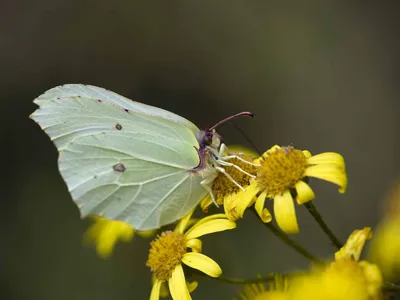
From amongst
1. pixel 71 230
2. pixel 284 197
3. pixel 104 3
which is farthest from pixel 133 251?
pixel 104 3

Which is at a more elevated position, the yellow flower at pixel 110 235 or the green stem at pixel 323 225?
the green stem at pixel 323 225

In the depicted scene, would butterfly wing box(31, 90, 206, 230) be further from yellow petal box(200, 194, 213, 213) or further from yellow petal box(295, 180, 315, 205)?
yellow petal box(295, 180, 315, 205)

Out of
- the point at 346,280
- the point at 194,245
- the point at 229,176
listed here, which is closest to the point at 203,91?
the point at 229,176

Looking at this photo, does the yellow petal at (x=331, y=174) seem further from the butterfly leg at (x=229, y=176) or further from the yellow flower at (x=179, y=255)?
the yellow flower at (x=179, y=255)

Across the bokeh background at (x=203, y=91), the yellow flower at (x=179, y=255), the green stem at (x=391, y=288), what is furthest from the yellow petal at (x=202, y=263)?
the bokeh background at (x=203, y=91)

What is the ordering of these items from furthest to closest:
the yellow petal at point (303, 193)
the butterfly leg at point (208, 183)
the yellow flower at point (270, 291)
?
the butterfly leg at point (208, 183) < the yellow petal at point (303, 193) < the yellow flower at point (270, 291)

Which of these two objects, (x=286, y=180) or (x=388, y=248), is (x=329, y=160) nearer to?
(x=286, y=180)
